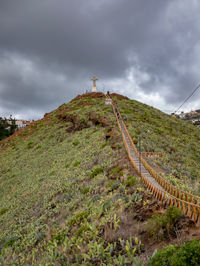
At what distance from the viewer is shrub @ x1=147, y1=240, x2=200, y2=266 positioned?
5133mm

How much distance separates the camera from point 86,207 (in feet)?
40.7

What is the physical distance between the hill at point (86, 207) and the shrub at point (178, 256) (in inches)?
42.3

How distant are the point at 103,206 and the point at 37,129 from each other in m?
39.0

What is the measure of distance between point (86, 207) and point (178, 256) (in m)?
7.88

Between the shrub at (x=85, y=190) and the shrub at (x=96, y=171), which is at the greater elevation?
the shrub at (x=96, y=171)

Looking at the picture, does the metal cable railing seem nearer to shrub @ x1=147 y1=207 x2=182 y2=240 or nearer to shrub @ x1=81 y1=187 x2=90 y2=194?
shrub @ x1=147 y1=207 x2=182 y2=240

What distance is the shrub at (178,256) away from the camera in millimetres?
5133

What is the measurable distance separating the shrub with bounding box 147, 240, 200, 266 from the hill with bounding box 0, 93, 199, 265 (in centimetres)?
108

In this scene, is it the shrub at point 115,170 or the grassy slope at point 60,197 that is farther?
the shrub at point 115,170

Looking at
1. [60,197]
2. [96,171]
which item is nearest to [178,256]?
[60,197]

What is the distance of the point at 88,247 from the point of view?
27.5 feet

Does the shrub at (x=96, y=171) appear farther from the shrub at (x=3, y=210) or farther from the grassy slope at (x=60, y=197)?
the shrub at (x=3, y=210)

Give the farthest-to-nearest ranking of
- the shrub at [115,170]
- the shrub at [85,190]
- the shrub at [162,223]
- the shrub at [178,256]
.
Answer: the shrub at [115,170] < the shrub at [85,190] < the shrub at [162,223] < the shrub at [178,256]

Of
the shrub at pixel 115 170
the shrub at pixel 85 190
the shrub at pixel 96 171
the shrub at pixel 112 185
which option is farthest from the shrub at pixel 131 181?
the shrub at pixel 96 171
